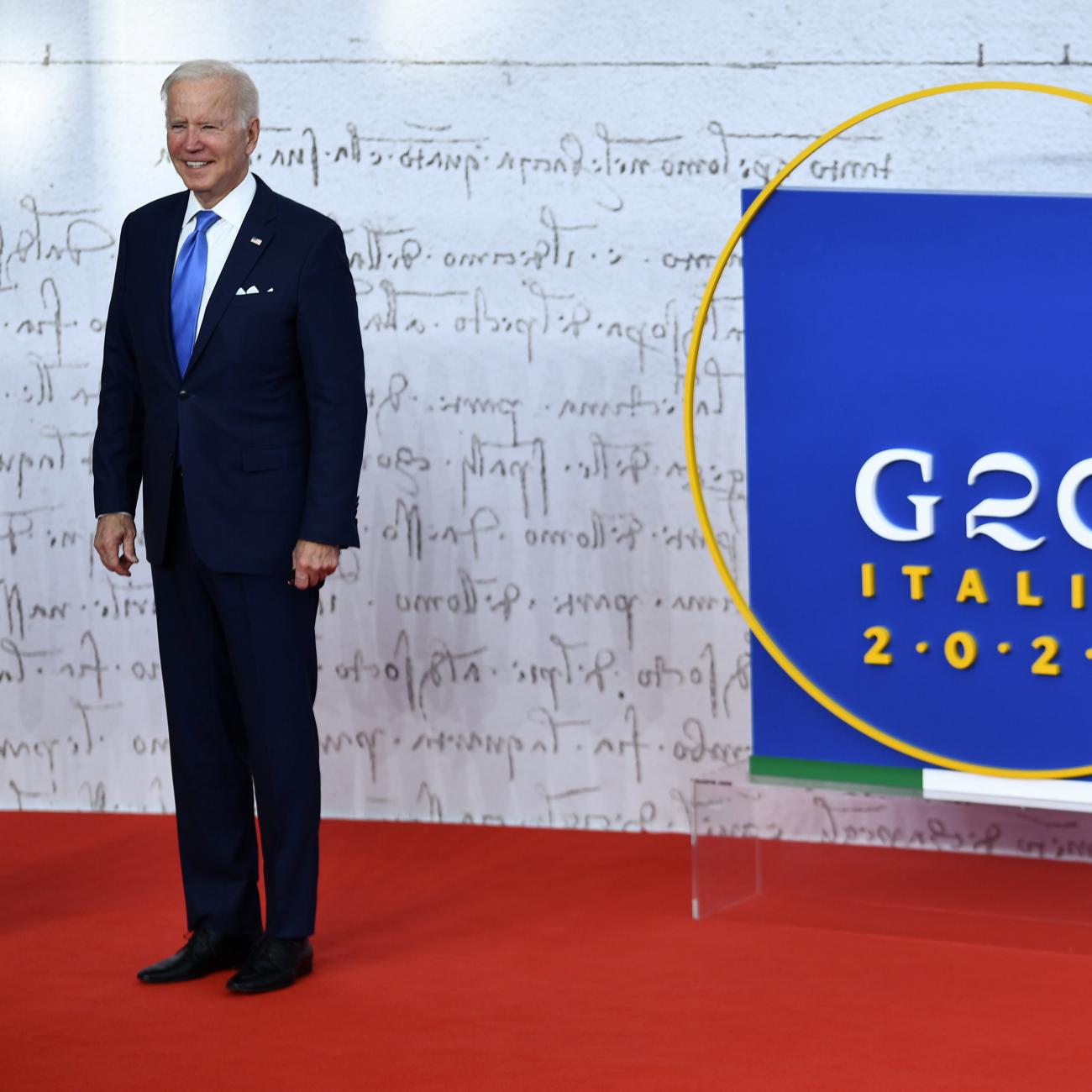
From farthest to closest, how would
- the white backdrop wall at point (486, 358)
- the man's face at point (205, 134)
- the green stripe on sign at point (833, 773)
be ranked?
the white backdrop wall at point (486, 358), the green stripe on sign at point (833, 773), the man's face at point (205, 134)

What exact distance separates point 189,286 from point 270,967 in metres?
1.08

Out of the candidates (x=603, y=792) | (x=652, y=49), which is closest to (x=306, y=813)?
(x=603, y=792)

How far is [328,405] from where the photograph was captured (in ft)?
10.2

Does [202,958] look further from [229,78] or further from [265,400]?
[229,78]

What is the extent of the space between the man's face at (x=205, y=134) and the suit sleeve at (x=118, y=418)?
216 millimetres

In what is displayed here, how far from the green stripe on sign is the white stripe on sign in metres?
0.04

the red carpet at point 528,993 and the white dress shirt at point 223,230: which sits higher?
the white dress shirt at point 223,230

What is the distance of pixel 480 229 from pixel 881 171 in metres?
0.83

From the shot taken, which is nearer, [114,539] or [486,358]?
[114,539]

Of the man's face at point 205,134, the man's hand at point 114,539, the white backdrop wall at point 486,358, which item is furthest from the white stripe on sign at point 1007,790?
the man's face at point 205,134

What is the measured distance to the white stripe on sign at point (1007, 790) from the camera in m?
3.25

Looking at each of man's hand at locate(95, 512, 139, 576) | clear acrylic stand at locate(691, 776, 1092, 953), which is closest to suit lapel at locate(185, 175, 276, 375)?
man's hand at locate(95, 512, 139, 576)

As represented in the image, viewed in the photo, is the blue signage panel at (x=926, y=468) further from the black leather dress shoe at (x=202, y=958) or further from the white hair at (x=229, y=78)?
the black leather dress shoe at (x=202, y=958)

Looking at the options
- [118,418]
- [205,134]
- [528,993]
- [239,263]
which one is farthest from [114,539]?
[528,993]
